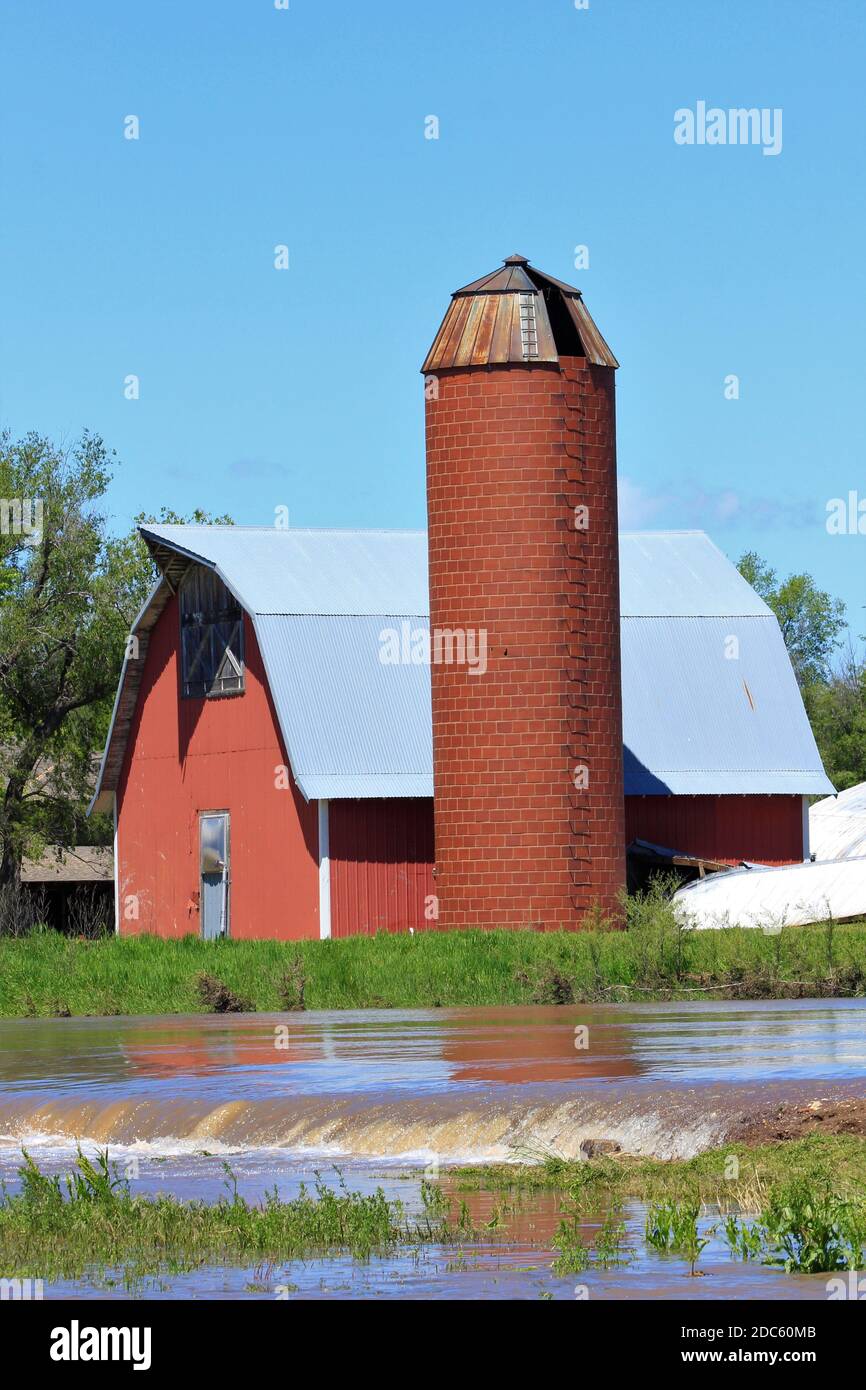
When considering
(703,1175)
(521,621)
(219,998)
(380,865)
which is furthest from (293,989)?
(703,1175)

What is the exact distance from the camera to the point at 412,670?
1512 inches

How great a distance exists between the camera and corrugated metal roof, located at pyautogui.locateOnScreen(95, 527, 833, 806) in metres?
36.5

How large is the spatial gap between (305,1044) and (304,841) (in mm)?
14370

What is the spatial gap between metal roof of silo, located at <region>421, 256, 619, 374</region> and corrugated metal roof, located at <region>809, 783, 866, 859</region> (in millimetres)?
14354

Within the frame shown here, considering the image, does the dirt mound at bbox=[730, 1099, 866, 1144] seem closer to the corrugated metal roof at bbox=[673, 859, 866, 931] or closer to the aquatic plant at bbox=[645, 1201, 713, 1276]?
the aquatic plant at bbox=[645, 1201, 713, 1276]

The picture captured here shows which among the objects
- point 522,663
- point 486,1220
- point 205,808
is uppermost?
point 522,663

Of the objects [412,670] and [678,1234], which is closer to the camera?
[678,1234]

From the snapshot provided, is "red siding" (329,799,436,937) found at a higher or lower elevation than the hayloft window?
lower

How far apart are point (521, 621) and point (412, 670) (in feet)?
21.4

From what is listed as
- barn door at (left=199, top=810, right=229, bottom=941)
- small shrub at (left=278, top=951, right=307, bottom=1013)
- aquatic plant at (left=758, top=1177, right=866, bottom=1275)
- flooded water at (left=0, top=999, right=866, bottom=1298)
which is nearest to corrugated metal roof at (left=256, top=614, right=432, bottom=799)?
barn door at (left=199, top=810, right=229, bottom=941)

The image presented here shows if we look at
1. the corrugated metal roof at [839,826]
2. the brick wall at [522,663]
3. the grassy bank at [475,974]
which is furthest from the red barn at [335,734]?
the corrugated metal roof at [839,826]

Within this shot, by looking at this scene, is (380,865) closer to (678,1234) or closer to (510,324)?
(510,324)

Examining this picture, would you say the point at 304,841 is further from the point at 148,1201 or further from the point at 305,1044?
the point at 148,1201
